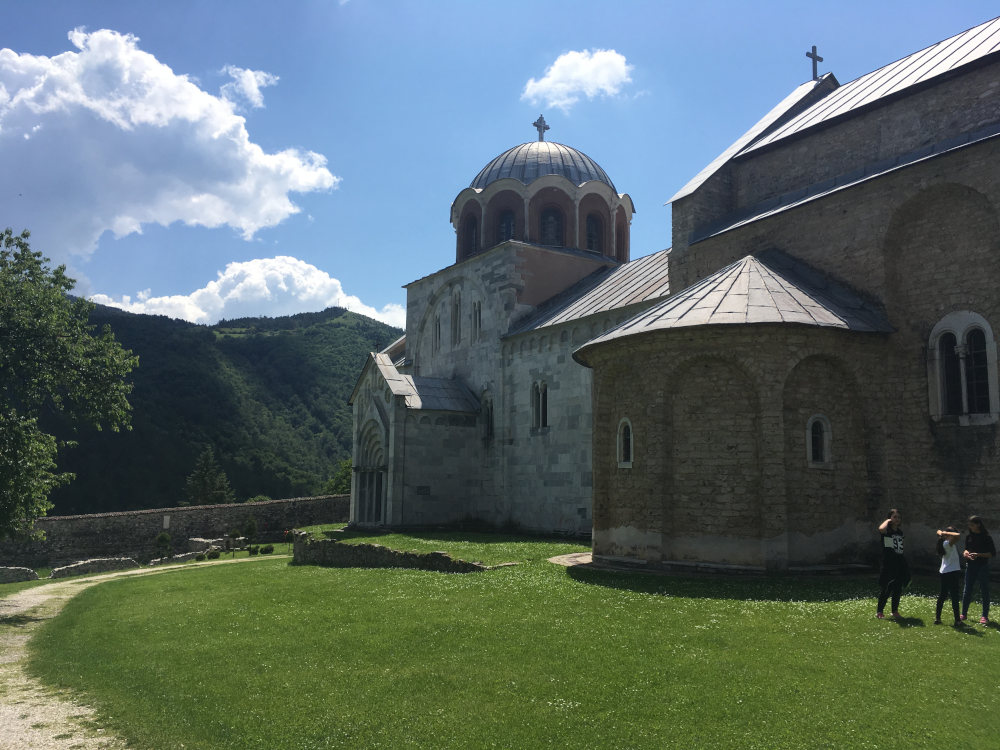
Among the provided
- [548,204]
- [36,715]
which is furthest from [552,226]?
[36,715]

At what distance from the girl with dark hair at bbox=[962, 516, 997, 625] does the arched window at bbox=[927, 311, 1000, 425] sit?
4.35 m

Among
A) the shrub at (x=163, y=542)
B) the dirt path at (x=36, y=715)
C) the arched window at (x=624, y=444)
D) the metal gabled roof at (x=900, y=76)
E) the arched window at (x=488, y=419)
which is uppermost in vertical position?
the metal gabled roof at (x=900, y=76)

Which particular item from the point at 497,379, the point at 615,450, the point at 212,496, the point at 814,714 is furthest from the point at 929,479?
the point at 212,496

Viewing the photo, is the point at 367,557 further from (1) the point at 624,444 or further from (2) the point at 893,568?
(2) the point at 893,568

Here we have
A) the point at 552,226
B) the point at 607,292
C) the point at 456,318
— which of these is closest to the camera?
the point at 607,292

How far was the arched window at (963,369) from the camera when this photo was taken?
1246 cm

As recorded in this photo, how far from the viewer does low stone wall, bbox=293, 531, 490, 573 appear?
49.7ft

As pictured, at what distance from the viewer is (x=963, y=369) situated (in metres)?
12.8

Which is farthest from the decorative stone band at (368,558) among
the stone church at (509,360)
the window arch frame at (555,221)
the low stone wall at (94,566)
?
the window arch frame at (555,221)

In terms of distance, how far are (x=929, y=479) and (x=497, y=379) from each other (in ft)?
47.5

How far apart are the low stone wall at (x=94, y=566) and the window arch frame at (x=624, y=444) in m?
19.5

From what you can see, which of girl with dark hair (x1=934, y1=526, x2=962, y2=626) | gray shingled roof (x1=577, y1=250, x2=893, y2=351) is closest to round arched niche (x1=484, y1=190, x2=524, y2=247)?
gray shingled roof (x1=577, y1=250, x2=893, y2=351)

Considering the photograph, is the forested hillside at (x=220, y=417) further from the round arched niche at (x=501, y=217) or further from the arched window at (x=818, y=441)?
the arched window at (x=818, y=441)

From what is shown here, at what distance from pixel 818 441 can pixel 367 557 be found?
35.1ft
